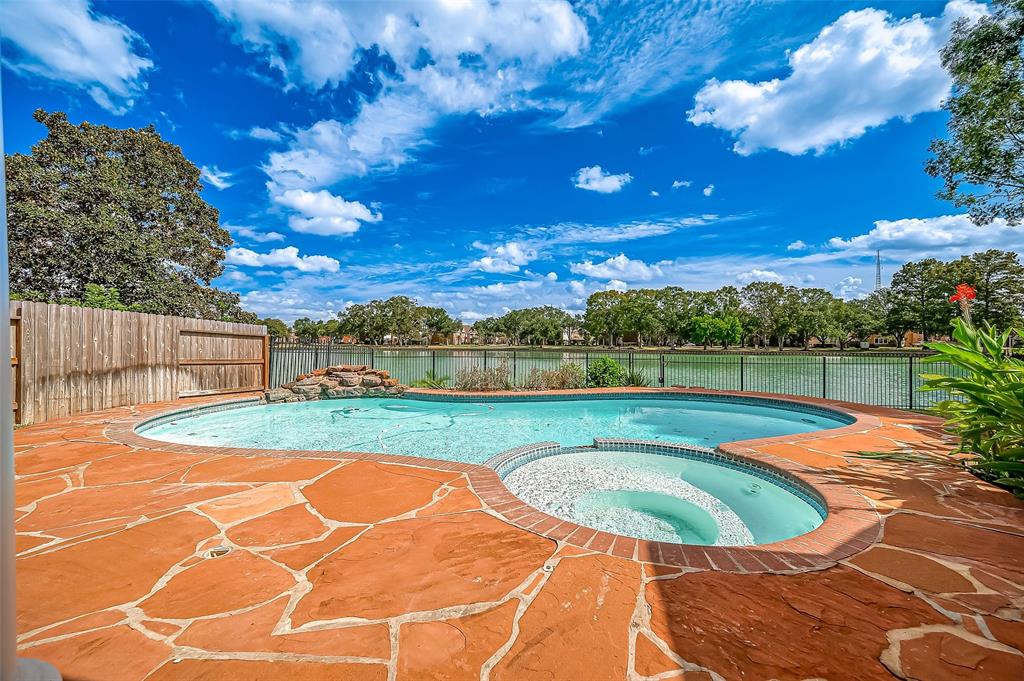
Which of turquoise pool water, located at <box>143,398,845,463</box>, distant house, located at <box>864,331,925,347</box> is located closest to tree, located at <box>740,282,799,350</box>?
distant house, located at <box>864,331,925,347</box>

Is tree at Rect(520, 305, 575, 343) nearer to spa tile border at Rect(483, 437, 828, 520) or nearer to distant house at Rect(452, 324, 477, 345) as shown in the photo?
distant house at Rect(452, 324, 477, 345)

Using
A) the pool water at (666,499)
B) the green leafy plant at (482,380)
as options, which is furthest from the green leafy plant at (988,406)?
the green leafy plant at (482,380)

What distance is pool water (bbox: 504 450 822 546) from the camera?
3.64 meters

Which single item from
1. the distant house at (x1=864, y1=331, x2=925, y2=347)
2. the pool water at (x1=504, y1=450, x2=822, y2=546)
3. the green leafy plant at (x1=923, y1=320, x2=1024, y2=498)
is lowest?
the pool water at (x1=504, y1=450, x2=822, y2=546)

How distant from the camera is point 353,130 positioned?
1155 cm

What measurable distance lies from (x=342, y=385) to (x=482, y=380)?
12.4 feet

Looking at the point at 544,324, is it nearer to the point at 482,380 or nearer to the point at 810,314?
the point at 810,314

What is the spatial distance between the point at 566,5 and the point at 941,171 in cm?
965

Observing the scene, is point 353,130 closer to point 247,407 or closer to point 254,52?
point 254,52

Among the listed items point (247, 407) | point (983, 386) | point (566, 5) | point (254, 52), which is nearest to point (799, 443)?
point (983, 386)

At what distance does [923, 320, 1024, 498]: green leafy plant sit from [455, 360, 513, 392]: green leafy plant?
8.76 metres

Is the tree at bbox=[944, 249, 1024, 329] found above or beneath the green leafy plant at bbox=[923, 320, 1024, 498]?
above

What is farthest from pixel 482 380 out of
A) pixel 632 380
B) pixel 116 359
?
pixel 116 359

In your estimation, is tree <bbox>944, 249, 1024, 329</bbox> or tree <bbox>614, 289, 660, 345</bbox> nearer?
tree <bbox>944, 249, 1024, 329</bbox>
